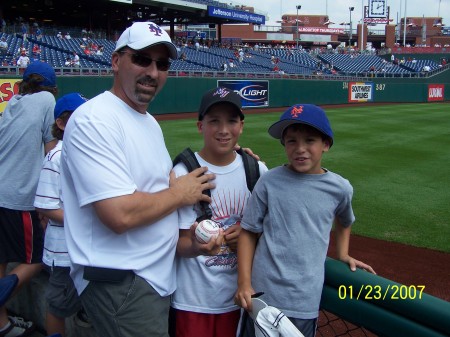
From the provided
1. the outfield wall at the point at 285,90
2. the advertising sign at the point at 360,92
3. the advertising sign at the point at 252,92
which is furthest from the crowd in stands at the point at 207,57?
the advertising sign at the point at 360,92

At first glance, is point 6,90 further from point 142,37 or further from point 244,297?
point 244,297

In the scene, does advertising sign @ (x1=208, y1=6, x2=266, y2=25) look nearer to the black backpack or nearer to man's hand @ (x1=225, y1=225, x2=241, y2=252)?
the black backpack

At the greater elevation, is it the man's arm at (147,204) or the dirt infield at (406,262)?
the man's arm at (147,204)

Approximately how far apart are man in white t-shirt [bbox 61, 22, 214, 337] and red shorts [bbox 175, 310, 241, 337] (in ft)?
0.56

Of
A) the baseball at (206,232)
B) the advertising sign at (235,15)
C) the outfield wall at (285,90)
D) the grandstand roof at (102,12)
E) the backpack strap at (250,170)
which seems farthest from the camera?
the advertising sign at (235,15)

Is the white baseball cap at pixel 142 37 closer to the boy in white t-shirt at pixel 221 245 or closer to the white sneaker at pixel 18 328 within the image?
the boy in white t-shirt at pixel 221 245

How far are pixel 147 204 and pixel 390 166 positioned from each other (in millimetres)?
9173

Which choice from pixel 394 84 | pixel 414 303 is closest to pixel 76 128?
pixel 414 303

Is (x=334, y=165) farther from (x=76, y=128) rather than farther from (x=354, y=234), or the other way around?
(x=76, y=128)

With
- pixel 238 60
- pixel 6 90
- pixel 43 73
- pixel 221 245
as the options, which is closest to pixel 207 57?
pixel 238 60

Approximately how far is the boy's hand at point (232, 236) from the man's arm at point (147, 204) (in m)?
0.21

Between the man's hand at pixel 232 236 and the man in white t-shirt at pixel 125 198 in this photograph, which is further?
the man's hand at pixel 232 236

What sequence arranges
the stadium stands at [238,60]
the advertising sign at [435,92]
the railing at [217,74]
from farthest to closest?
the advertising sign at [435,92], the stadium stands at [238,60], the railing at [217,74]

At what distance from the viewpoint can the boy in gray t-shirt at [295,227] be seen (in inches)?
70.6
